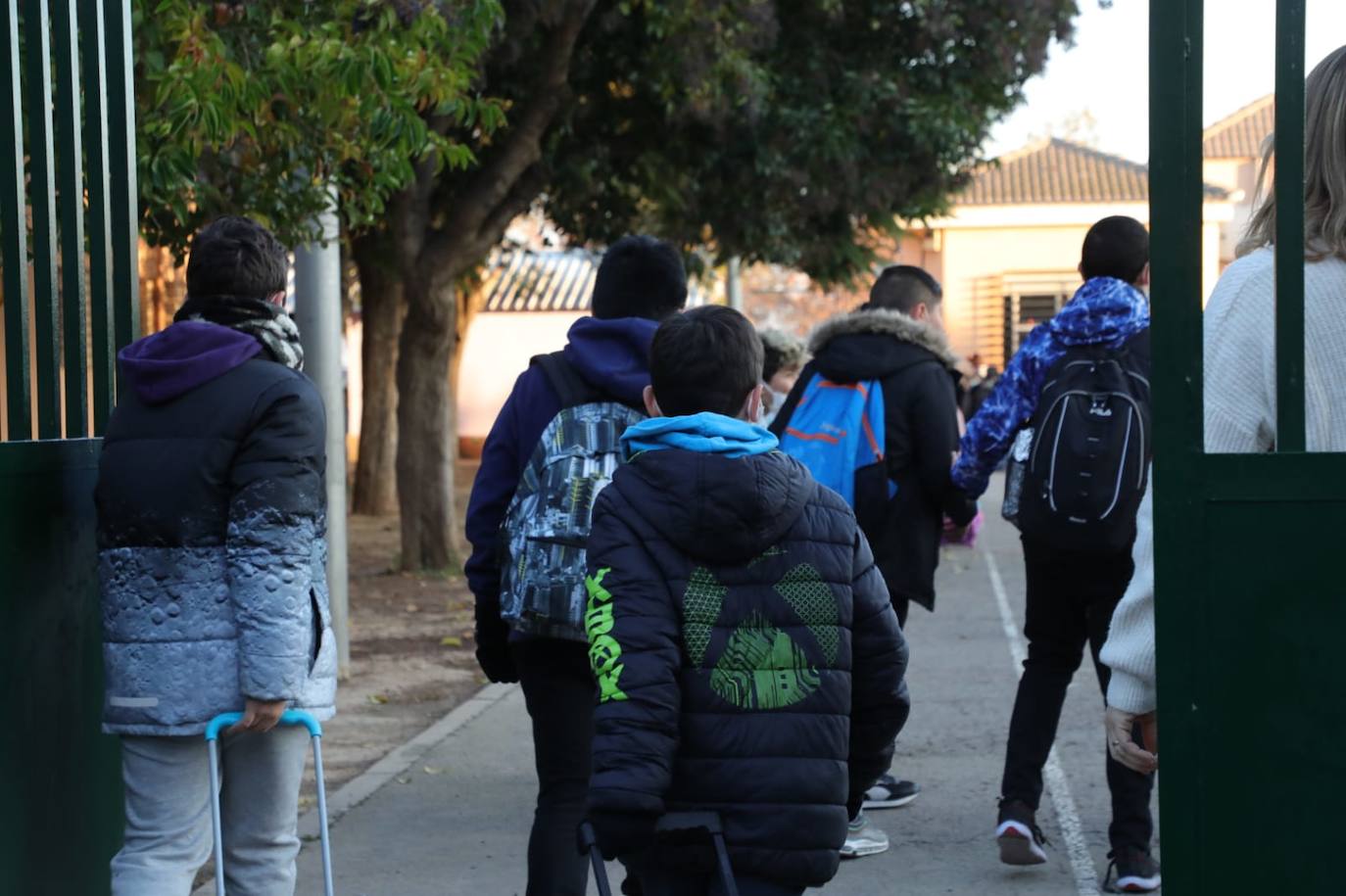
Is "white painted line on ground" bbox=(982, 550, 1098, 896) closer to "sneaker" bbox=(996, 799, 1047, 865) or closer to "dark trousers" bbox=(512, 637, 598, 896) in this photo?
"sneaker" bbox=(996, 799, 1047, 865)

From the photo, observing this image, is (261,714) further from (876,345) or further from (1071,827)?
(1071,827)

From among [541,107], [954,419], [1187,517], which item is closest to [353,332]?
[541,107]

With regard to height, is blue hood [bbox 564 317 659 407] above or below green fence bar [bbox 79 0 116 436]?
below

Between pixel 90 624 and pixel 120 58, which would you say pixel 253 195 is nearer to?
pixel 120 58

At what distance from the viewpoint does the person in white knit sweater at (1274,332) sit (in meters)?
2.68

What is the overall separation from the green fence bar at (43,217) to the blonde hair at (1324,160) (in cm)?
293

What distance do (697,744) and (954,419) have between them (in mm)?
3040

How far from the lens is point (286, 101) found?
6875mm

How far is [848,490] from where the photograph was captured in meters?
5.77

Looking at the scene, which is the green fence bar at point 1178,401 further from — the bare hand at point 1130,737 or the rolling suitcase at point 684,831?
the rolling suitcase at point 684,831

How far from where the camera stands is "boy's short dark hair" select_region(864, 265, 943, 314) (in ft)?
20.0

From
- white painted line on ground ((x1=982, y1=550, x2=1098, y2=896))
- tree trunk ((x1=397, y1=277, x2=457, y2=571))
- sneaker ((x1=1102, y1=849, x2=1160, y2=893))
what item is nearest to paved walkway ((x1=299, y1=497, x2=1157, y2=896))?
white painted line on ground ((x1=982, y1=550, x2=1098, y2=896))

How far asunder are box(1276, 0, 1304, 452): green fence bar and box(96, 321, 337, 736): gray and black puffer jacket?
2.07 meters

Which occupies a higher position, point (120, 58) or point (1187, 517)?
point (120, 58)
